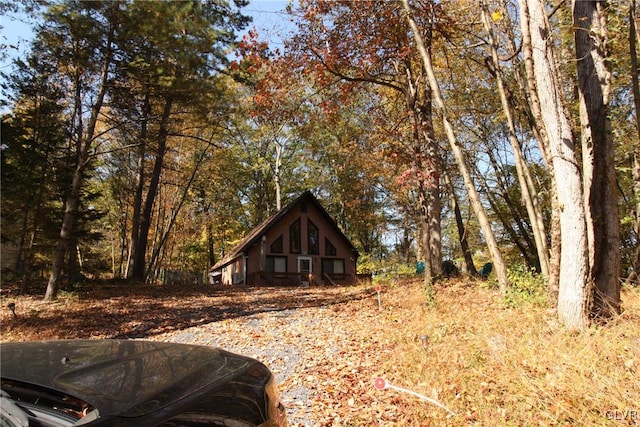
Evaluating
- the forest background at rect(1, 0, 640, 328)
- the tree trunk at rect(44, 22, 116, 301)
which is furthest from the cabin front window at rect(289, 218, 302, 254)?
the tree trunk at rect(44, 22, 116, 301)

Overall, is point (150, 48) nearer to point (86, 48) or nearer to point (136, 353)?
point (86, 48)

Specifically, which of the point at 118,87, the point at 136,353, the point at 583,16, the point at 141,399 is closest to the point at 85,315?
the point at 118,87

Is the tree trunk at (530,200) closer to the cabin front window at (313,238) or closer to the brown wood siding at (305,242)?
the brown wood siding at (305,242)

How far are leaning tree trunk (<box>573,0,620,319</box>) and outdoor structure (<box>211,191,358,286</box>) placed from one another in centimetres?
1975

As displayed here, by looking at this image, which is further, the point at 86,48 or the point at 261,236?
the point at 261,236

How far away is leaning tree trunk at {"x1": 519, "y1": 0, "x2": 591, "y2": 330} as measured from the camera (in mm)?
5137

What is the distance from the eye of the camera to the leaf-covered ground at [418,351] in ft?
11.8

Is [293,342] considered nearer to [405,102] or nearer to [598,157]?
[598,157]

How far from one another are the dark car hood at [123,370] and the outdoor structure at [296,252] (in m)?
21.6

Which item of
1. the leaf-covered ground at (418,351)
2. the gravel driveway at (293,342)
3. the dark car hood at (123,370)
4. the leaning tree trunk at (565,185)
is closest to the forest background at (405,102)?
the leaning tree trunk at (565,185)

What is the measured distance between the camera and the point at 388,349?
6176 millimetres

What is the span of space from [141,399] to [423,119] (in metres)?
12.3

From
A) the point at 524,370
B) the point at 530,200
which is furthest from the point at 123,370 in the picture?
the point at 530,200

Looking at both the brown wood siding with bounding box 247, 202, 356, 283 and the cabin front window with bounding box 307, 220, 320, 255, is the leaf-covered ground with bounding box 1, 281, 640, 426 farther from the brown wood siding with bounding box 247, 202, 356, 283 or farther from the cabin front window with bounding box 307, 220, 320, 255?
the cabin front window with bounding box 307, 220, 320, 255
